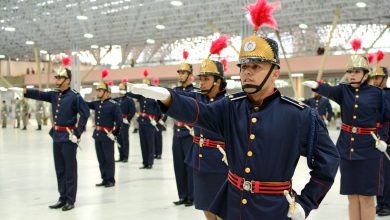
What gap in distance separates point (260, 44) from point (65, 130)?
4174 mm

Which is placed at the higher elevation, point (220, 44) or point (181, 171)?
point (220, 44)

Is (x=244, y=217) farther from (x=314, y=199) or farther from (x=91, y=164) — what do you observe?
(x=91, y=164)

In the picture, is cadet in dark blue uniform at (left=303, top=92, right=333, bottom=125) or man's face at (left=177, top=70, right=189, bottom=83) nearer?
man's face at (left=177, top=70, right=189, bottom=83)

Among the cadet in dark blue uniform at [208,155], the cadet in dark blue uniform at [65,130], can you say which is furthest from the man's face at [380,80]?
A: the cadet in dark blue uniform at [65,130]

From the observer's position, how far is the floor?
19.3ft

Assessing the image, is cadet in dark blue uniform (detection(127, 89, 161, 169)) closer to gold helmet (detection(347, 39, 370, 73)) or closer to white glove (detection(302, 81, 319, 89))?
gold helmet (detection(347, 39, 370, 73))

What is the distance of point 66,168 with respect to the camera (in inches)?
238

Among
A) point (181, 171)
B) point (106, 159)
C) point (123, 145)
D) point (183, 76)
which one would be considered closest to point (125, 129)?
point (123, 145)

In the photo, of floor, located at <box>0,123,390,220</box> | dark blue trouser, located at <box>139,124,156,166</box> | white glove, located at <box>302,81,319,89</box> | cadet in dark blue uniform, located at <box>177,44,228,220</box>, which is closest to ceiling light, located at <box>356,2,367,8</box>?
floor, located at <box>0,123,390,220</box>

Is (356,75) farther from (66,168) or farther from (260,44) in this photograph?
(66,168)

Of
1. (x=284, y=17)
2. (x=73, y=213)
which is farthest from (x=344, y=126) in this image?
(x=284, y=17)

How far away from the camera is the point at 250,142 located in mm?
2471

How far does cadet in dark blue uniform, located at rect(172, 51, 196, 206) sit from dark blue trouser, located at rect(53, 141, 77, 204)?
1.32m

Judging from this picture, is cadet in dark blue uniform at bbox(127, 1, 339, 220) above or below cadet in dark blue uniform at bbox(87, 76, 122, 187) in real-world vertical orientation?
above
